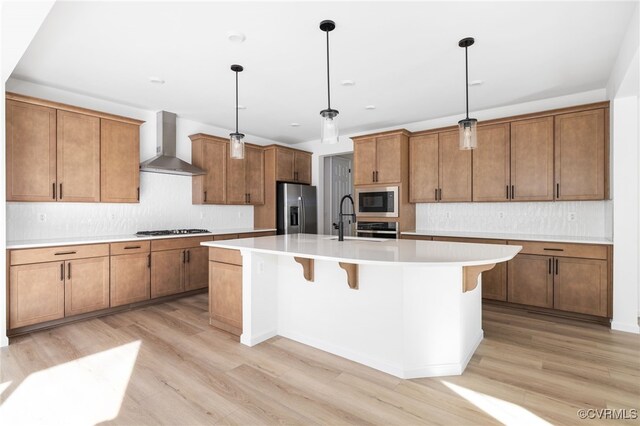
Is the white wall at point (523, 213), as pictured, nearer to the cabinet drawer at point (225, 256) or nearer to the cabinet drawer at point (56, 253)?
the cabinet drawer at point (225, 256)

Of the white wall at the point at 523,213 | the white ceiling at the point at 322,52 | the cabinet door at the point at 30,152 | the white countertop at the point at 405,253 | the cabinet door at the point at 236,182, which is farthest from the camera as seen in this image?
the cabinet door at the point at 236,182

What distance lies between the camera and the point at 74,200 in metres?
3.69

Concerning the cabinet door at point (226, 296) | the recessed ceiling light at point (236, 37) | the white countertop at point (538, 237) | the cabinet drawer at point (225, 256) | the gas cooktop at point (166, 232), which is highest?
the recessed ceiling light at point (236, 37)

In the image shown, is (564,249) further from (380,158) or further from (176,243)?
(176,243)

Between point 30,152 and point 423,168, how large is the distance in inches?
183

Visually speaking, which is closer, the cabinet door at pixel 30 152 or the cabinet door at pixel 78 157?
the cabinet door at pixel 30 152

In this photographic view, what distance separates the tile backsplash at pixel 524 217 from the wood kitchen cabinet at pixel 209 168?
310cm

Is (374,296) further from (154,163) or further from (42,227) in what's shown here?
(42,227)

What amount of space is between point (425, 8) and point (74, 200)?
391cm

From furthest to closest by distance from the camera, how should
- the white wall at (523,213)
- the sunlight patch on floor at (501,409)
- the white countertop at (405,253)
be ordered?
the white wall at (523,213) → the white countertop at (405,253) → the sunlight patch on floor at (501,409)

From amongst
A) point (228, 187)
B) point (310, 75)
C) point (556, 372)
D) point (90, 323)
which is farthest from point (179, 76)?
point (556, 372)

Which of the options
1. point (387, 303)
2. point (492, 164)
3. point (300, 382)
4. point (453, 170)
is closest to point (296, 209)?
point (453, 170)

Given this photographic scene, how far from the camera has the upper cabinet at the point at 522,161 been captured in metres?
3.65

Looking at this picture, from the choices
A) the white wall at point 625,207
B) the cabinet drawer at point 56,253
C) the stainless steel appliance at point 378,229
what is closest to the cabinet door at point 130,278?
the cabinet drawer at point 56,253
